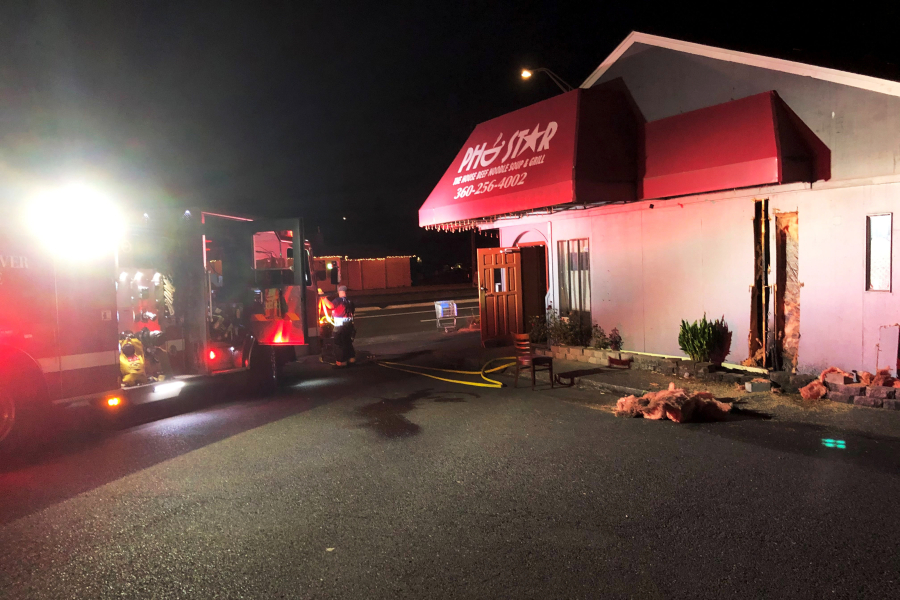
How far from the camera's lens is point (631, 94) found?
1163 cm

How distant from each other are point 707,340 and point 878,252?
2.71 metres

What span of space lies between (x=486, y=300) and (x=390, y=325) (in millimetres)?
7871

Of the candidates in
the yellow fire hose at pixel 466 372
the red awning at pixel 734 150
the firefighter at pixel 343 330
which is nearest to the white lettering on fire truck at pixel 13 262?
the firefighter at pixel 343 330

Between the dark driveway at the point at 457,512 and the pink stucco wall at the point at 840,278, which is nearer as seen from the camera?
the dark driveway at the point at 457,512

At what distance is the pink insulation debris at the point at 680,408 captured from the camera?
762cm

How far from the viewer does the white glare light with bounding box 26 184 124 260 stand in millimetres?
7250

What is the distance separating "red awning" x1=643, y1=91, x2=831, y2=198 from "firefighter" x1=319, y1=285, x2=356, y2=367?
6.45 m

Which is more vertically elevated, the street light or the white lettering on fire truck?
the street light

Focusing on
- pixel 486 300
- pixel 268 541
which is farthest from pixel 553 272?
pixel 268 541

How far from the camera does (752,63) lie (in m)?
9.61

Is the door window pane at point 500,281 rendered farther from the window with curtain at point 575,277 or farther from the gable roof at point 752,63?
the gable roof at point 752,63

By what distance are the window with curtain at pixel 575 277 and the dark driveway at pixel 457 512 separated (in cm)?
563

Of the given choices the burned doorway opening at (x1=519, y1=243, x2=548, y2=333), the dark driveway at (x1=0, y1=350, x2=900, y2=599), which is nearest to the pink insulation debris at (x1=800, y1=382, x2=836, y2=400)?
the dark driveway at (x1=0, y1=350, x2=900, y2=599)

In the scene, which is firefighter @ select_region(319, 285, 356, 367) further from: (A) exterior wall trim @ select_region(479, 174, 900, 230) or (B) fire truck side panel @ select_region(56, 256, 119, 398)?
(B) fire truck side panel @ select_region(56, 256, 119, 398)
